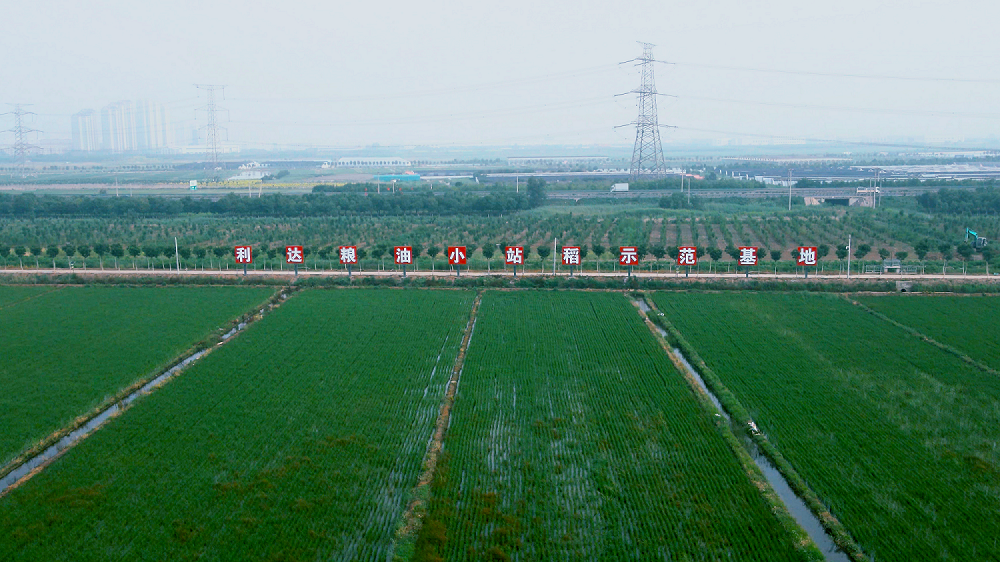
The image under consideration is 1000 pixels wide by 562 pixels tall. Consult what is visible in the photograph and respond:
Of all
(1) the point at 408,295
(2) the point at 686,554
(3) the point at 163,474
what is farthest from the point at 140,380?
(2) the point at 686,554

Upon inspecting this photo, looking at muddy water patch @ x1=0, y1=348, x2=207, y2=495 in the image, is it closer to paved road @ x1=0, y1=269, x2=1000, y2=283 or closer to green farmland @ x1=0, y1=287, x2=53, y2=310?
green farmland @ x1=0, y1=287, x2=53, y2=310

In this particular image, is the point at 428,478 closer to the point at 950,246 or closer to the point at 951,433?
the point at 951,433

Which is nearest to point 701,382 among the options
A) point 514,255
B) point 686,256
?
point 686,256

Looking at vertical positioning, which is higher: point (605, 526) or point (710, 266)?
point (710, 266)

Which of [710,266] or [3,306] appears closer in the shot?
[3,306]

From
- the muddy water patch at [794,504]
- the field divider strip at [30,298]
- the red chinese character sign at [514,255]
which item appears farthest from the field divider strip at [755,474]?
the field divider strip at [30,298]

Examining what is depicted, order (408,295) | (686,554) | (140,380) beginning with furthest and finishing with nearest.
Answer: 1. (408,295)
2. (140,380)
3. (686,554)
